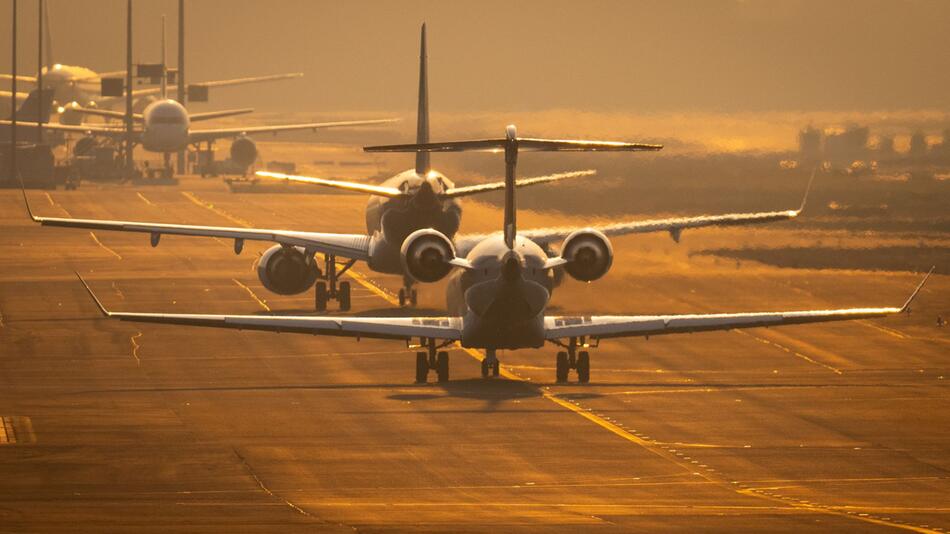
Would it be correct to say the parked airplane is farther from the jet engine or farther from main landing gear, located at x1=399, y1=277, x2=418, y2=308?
the jet engine

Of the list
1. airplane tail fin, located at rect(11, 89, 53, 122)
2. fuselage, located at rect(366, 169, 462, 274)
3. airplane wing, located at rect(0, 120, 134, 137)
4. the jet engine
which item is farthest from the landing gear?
airplane tail fin, located at rect(11, 89, 53, 122)

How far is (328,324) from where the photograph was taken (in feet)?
178

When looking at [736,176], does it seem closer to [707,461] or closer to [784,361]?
[784,361]

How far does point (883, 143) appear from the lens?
13238 centimetres

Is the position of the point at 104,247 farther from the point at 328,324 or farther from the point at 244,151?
the point at 244,151

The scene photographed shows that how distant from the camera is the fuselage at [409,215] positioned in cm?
7212

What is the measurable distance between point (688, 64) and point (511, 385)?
133374 mm

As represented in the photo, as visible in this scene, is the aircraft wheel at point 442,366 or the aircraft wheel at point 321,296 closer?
the aircraft wheel at point 442,366

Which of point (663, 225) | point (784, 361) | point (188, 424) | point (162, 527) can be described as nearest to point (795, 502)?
point (162, 527)

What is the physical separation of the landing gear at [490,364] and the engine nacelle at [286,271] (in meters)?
18.0

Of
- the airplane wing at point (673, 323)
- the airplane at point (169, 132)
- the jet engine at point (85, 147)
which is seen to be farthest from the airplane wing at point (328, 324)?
the jet engine at point (85, 147)

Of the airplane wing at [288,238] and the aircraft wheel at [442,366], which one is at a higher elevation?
the airplane wing at [288,238]

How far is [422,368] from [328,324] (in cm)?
313

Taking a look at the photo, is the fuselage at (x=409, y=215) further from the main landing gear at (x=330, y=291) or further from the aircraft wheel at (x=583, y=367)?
the aircraft wheel at (x=583, y=367)
